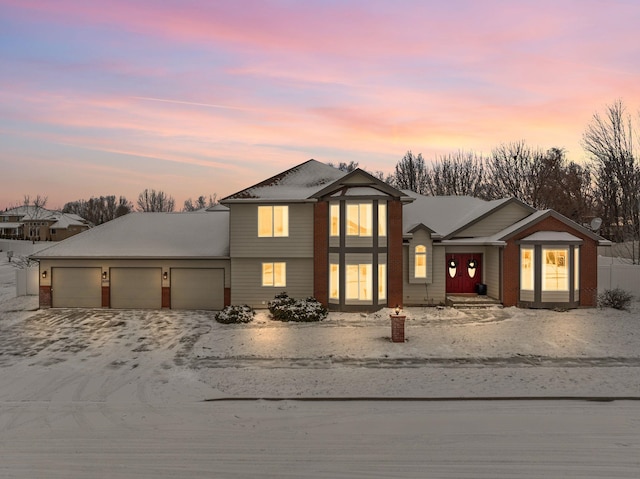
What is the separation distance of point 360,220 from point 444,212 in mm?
7202

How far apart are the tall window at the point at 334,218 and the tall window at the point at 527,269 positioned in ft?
31.1

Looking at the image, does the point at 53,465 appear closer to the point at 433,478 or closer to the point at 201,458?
the point at 201,458

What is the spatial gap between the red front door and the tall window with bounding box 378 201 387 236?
511 centimetres

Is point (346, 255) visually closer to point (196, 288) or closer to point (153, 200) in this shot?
point (196, 288)

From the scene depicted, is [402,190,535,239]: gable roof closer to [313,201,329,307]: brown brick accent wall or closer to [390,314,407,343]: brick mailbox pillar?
[313,201,329,307]: brown brick accent wall

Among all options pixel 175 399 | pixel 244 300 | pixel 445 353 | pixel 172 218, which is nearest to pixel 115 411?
pixel 175 399

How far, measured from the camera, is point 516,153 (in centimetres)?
5059

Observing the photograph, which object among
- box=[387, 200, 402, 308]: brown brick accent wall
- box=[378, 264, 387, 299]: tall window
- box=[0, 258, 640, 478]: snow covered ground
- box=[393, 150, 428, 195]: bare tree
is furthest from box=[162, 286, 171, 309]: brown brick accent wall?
box=[393, 150, 428, 195]: bare tree

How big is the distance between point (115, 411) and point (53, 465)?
2024 mm

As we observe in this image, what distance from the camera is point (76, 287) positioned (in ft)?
70.6

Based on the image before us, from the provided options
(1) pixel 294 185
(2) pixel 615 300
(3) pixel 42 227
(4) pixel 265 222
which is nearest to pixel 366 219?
(1) pixel 294 185

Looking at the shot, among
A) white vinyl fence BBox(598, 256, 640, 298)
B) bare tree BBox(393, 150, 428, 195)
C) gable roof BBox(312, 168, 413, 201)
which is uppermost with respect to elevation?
bare tree BBox(393, 150, 428, 195)

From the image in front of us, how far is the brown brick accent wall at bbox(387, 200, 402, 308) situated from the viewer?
20.0 m

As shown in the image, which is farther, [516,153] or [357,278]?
[516,153]
